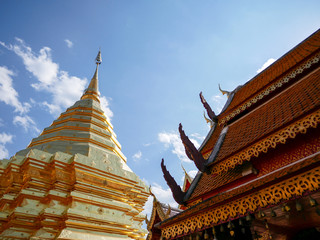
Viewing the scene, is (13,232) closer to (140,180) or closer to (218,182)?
(140,180)

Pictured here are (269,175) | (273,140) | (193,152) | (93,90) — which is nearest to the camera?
(269,175)

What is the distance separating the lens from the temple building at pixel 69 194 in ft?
18.8

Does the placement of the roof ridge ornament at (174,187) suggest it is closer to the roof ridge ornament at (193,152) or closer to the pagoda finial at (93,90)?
the roof ridge ornament at (193,152)

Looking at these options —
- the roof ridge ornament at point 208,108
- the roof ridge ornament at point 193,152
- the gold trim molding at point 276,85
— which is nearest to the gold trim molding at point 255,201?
the roof ridge ornament at point 193,152

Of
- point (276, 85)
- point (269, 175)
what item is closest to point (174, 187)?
point (269, 175)

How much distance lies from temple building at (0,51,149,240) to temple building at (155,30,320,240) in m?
3.66

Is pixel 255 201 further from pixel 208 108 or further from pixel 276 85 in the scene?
pixel 208 108

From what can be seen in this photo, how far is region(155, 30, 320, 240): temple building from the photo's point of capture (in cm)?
194

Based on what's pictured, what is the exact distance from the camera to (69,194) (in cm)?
637

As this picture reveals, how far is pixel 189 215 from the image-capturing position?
107 inches

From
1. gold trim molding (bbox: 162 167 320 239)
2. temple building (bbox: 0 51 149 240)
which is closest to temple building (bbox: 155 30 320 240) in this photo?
gold trim molding (bbox: 162 167 320 239)

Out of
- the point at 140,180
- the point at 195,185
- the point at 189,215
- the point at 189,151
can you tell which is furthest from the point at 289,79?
the point at 140,180

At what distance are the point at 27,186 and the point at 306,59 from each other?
783cm

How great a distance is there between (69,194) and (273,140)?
6007 mm
